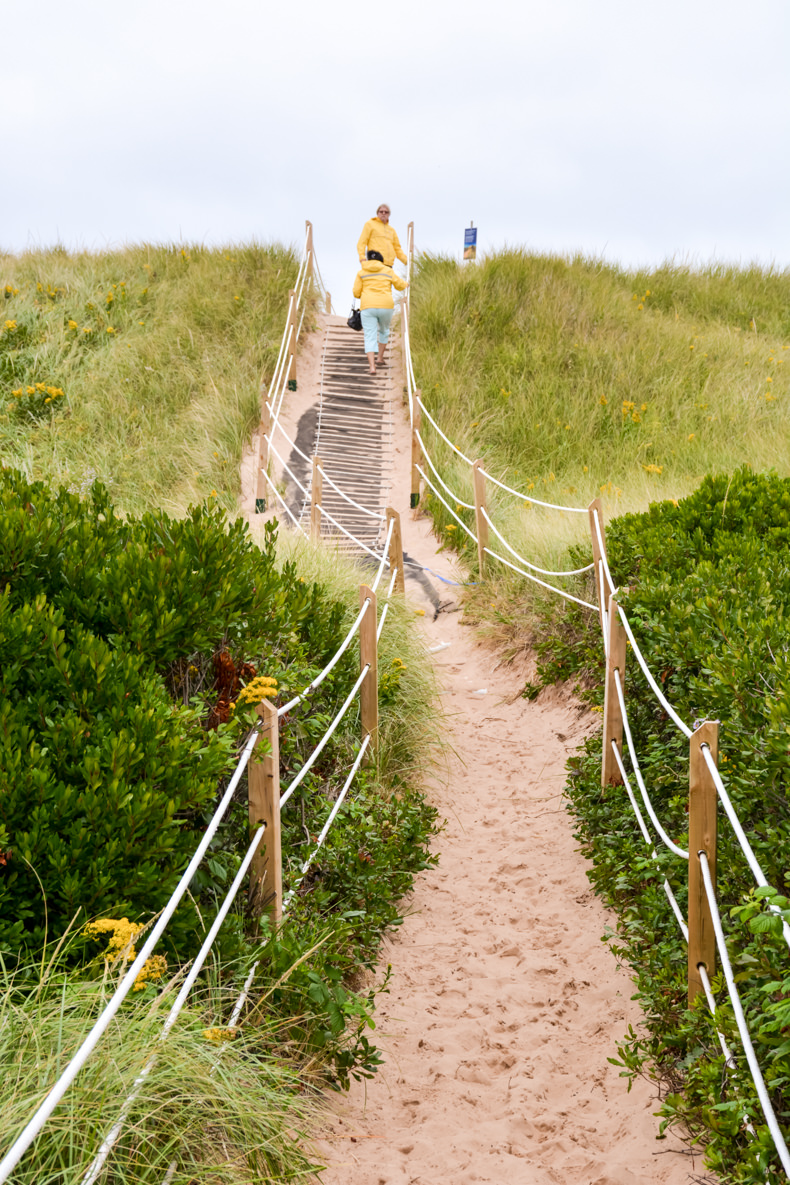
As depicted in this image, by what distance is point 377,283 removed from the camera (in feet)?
44.0

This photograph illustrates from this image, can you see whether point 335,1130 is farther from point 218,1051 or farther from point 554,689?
→ point 554,689

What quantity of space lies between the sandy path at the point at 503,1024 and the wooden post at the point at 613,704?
1.36 feet

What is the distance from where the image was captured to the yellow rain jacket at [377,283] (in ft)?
43.6

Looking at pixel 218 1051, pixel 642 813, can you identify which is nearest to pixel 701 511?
pixel 642 813

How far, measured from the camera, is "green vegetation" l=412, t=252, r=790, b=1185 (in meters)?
2.80

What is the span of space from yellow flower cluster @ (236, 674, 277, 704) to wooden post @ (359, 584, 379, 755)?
5.07ft

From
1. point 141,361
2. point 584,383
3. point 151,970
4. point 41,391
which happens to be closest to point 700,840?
point 151,970

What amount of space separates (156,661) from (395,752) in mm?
2376

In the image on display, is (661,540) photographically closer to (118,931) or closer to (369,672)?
(369,672)

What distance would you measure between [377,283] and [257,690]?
1121 cm

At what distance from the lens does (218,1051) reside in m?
2.09

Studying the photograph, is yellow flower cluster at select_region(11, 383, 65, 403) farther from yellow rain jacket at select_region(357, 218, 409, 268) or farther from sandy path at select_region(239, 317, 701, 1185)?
sandy path at select_region(239, 317, 701, 1185)

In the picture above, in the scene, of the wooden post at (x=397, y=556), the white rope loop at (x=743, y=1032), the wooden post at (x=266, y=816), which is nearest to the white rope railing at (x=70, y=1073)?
the wooden post at (x=266, y=816)

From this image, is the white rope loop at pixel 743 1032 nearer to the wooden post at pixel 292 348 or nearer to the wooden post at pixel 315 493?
the wooden post at pixel 315 493
